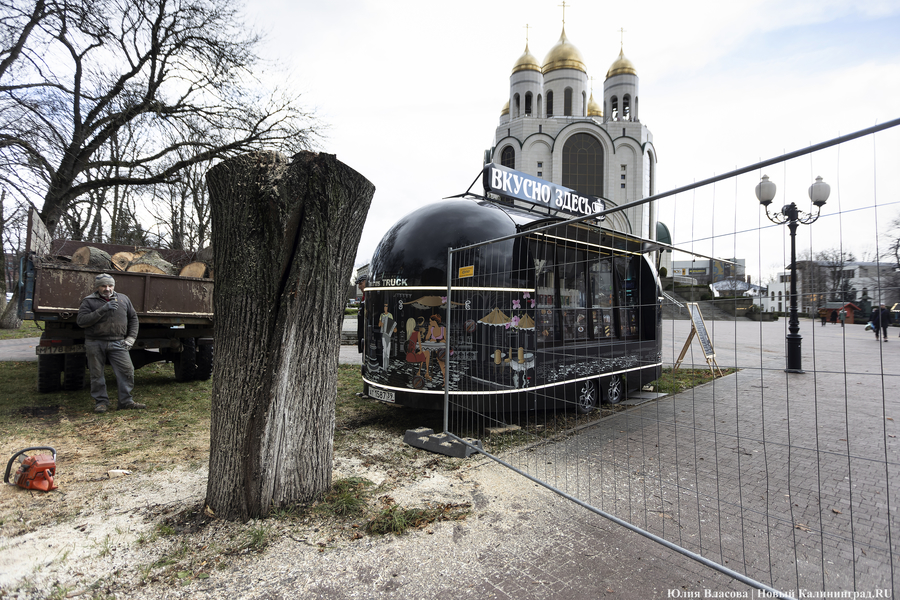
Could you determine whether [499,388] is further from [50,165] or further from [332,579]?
[50,165]

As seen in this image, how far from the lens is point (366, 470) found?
4008mm

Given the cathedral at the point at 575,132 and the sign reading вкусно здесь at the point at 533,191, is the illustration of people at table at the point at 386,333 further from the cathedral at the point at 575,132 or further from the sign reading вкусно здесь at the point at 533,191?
the cathedral at the point at 575,132

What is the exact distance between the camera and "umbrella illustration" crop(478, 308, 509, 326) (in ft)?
16.2

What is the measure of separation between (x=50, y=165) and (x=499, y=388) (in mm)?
13624

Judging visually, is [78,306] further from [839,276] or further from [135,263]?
[839,276]

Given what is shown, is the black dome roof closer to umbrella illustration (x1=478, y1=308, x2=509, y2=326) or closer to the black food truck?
the black food truck

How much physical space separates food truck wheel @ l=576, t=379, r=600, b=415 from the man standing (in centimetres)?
604

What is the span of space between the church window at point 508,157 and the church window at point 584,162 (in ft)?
14.1

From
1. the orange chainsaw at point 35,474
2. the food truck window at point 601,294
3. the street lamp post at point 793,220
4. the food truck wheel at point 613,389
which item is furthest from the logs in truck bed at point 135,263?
the street lamp post at point 793,220

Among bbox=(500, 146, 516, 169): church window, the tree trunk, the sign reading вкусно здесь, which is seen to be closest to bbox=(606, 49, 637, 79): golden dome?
bbox=(500, 146, 516, 169): church window

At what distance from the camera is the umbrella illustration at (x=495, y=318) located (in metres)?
4.93

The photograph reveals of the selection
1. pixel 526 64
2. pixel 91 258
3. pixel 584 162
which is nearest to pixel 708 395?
pixel 91 258

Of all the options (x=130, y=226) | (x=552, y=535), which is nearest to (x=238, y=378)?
(x=552, y=535)

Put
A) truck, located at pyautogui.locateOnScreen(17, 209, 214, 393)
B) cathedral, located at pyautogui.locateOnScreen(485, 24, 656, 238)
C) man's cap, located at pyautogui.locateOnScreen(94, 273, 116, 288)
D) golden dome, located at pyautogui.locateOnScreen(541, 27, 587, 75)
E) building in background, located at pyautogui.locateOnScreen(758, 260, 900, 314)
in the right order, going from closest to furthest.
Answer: building in background, located at pyautogui.locateOnScreen(758, 260, 900, 314) < man's cap, located at pyautogui.locateOnScreen(94, 273, 116, 288) < truck, located at pyautogui.locateOnScreen(17, 209, 214, 393) < cathedral, located at pyautogui.locateOnScreen(485, 24, 656, 238) < golden dome, located at pyautogui.locateOnScreen(541, 27, 587, 75)
